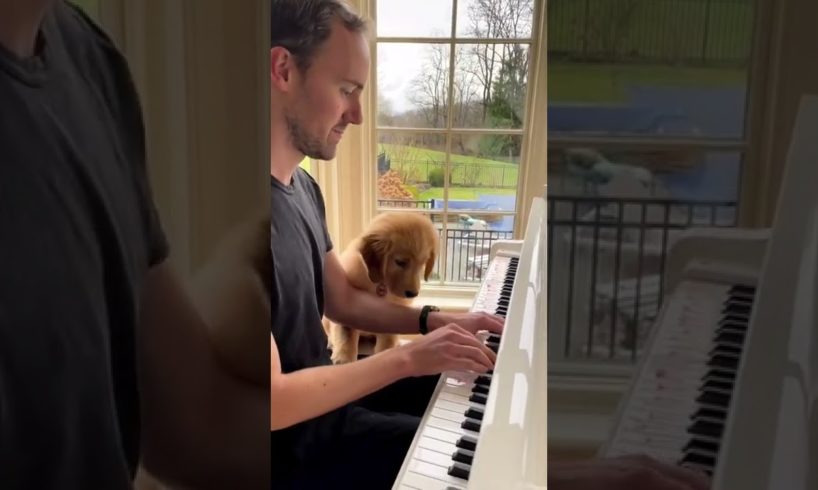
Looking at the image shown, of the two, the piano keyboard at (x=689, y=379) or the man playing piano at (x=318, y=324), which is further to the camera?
the man playing piano at (x=318, y=324)

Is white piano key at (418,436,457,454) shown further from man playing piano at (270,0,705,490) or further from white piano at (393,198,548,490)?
man playing piano at (270,0,705,490)

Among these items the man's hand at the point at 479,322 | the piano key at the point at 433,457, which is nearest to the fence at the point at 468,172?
the man's hand at the point at 479,322

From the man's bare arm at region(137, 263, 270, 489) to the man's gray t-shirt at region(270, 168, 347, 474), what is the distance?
341 mm

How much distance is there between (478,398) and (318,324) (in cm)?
28

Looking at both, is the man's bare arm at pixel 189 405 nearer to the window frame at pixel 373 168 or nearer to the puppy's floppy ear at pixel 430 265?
the window frame at pixel 373 168

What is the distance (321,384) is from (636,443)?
624 mm

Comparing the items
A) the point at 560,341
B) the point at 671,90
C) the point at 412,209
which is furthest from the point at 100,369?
the point at 412,209

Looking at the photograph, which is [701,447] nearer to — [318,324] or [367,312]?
[318,324]

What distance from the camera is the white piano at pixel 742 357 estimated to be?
37cm

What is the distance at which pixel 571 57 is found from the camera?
406 millimetres

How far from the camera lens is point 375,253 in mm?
1238

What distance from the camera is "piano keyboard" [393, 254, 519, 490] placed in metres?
0.82

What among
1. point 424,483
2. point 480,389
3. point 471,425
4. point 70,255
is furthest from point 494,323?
point 70,255

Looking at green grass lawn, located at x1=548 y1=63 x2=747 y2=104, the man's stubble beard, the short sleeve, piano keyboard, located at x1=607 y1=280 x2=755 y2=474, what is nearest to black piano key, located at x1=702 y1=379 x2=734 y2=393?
piano keyboard, located at x1=607 y1=280 x2=755 y2=474
